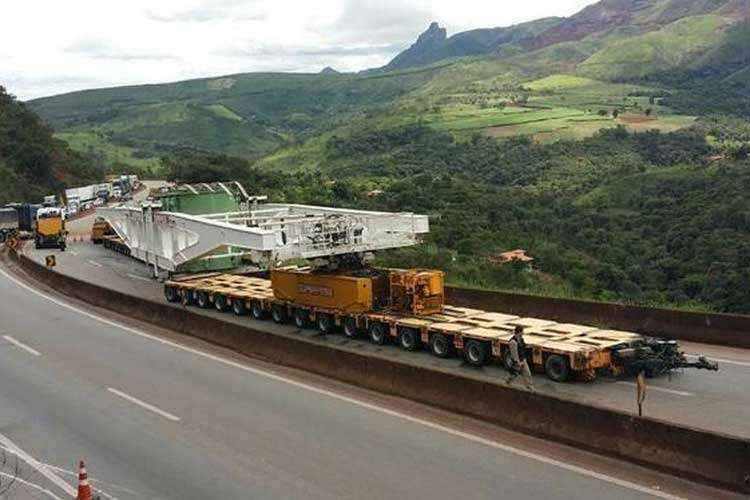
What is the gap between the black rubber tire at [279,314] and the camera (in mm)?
24125

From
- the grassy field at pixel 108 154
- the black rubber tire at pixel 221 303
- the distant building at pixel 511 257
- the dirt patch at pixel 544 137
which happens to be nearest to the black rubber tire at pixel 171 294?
the black rubber tire at pixel 221 303

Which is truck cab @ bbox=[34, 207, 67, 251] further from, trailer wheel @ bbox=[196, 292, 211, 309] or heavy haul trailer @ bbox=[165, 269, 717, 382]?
heavy haul trailer @ bbox=[165, 269, 717, 382]

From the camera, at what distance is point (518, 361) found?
15000mm

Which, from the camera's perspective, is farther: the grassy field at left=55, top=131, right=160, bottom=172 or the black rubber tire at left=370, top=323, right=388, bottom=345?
the grassy field at left=55, top=131, right=160, bottom=172

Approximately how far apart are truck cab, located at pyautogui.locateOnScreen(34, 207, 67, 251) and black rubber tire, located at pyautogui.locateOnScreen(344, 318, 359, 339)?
33.2 metres

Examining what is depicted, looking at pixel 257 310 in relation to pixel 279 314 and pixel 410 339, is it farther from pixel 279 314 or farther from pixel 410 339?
pixel 410 339

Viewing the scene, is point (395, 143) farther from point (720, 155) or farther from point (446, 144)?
point (720, 155)

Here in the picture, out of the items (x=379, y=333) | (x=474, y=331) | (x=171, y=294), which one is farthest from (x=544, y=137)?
(x=474, y=331)

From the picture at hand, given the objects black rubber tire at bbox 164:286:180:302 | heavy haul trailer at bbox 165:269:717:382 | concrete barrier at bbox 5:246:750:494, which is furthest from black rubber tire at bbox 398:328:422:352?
black rubber tire at bbox 164:286:180:302

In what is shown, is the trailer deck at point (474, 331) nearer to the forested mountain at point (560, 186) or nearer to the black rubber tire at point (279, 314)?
the black rubber tire at point (279, 314)

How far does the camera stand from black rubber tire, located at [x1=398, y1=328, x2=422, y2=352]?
64.3 ft

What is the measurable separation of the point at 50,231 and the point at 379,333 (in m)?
35.8

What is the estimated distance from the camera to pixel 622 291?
148 ft

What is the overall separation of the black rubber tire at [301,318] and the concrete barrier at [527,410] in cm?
248
